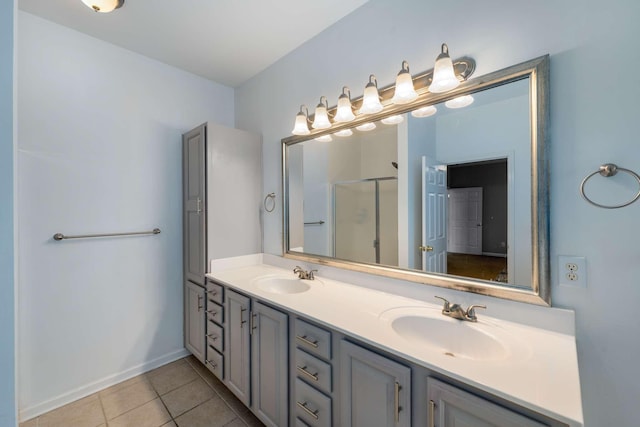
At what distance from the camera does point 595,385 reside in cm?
92

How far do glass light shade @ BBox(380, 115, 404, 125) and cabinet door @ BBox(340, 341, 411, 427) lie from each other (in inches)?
44.4

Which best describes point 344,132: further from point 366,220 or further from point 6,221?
point 6,221

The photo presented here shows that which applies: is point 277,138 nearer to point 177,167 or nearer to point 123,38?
point 177,167

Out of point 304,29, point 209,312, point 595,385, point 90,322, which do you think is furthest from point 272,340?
point 304,29

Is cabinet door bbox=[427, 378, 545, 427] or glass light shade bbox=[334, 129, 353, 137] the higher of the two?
→ glass light shade bbox=[334, 129, 353, 137]

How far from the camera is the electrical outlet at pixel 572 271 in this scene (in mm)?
941

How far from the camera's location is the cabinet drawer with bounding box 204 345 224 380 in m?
1.80

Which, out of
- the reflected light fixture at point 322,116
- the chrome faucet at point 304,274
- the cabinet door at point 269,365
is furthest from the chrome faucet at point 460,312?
the reflected light fixture at point 322,116

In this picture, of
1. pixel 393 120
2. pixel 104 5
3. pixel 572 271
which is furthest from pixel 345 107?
pixel 104 5

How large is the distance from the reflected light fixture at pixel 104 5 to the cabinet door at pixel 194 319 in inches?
71.6

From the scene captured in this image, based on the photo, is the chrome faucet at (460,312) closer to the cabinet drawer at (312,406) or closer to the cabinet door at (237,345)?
the cabinet drawer at (312,406)

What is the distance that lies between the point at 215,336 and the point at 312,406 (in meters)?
0.96

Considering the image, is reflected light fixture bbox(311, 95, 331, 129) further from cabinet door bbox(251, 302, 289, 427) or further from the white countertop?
cabinet door bbox(251, 302, 289, 427)

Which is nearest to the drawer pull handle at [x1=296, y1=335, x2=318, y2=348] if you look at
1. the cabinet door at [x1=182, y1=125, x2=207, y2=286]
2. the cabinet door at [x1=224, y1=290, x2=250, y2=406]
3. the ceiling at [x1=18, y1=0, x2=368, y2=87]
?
the cabinet door at [x1=224, y1=290, x2=250, y2=406]
